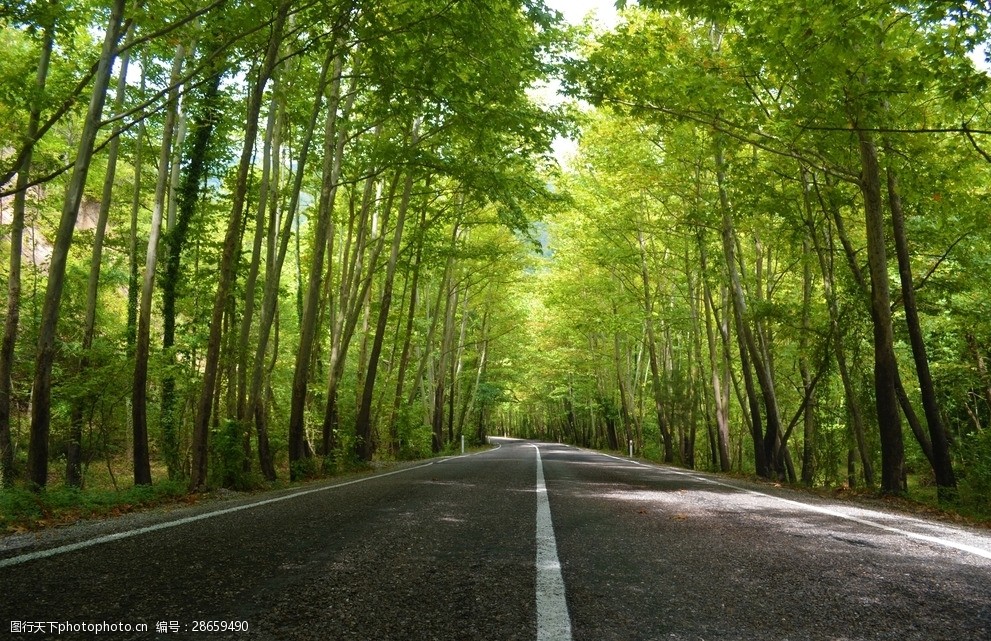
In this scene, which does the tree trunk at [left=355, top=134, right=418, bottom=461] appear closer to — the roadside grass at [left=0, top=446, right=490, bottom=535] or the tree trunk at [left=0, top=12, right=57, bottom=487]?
the roadside grass at [left=0, top=446, right=490, bottom=535]

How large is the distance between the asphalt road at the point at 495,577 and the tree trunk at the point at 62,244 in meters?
→ 3.12

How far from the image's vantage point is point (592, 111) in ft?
60.1

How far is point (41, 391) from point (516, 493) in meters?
6.67

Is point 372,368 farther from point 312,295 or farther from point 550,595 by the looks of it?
point 550,595

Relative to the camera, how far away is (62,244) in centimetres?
745

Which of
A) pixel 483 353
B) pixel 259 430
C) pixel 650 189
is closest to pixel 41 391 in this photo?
pixel 259 430

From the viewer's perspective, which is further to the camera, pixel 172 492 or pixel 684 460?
pixel 684 460

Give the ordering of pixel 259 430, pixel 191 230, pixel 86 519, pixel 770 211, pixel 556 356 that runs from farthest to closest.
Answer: pixel 556 356 < pixel 191 230 < pixel 770 211 < pixel 259 430 < pixel 86 519

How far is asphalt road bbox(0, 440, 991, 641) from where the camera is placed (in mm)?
2479

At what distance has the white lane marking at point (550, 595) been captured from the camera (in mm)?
2364

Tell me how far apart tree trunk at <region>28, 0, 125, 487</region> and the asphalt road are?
312 centimetres

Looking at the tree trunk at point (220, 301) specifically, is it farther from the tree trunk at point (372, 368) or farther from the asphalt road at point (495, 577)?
the tree trunk at point (372, 368)

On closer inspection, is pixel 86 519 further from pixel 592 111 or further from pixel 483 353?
pixel 483 353

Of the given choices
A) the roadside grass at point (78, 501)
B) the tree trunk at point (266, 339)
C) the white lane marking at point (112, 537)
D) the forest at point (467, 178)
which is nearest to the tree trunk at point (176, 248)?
the forest at point (467, 178)
